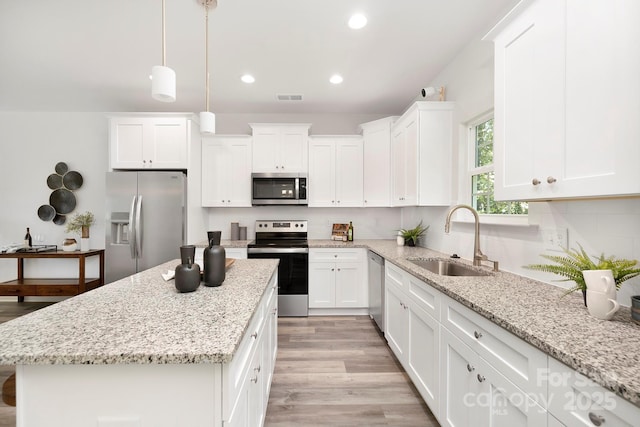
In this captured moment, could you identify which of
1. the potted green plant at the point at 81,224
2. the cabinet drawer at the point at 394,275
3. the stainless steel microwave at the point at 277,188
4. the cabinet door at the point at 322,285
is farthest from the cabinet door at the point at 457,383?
the potted green plant at the point at 81,224

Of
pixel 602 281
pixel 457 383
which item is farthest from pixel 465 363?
pixel 602 281

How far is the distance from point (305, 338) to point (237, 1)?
9.92 feet

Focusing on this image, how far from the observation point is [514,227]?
1.91 metres

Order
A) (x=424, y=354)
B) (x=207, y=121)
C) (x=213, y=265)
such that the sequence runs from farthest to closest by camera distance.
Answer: (x=207, y=121) → (x=424, y=354) → (x=213, y=265)

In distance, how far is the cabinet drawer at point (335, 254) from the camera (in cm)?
357

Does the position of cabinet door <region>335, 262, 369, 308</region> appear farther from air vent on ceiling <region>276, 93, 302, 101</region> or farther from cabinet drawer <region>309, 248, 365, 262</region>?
air vent on ceiling <region>276, 93, 302, 101</region>

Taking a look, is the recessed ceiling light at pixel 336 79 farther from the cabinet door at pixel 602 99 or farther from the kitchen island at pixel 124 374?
the kitchen island at pixel 124 374

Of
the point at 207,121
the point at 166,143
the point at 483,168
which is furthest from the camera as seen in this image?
the point at 166,143

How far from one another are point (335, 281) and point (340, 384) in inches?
58.5

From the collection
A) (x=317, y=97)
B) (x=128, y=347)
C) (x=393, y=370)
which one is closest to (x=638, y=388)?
(x=128, y=347)

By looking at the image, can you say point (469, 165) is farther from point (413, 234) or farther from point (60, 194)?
point (60, 194)

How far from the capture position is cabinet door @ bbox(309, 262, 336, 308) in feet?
11.7

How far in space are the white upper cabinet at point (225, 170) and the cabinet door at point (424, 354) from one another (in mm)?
2717

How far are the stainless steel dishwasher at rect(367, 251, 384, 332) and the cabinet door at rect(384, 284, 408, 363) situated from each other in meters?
0.15
